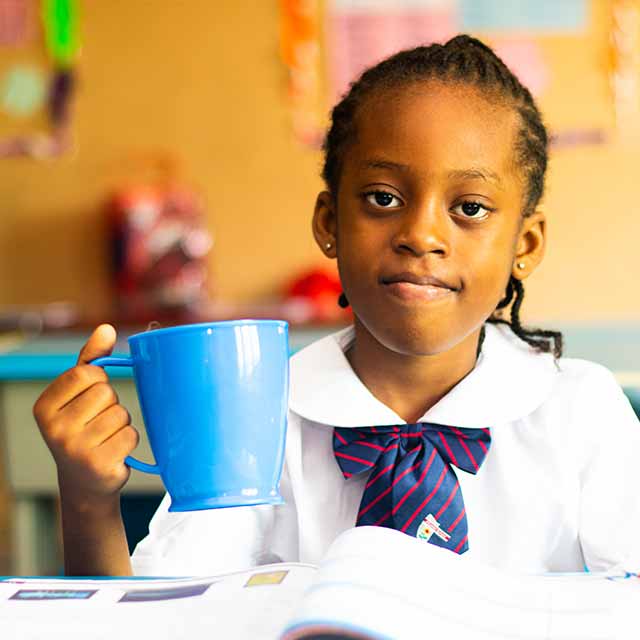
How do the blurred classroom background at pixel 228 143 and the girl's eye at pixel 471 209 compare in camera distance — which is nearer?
the girl's eye at pixel 471 209

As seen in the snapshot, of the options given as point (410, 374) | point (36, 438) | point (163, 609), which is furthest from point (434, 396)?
point (36, 438)

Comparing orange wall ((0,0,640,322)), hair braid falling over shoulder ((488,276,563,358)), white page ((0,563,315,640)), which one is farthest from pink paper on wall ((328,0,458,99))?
white page ((0,563,315,640))

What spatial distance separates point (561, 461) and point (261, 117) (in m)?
1.86

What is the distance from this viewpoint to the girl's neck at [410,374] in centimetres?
83

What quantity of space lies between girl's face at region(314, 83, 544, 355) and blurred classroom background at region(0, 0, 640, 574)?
1.53 m

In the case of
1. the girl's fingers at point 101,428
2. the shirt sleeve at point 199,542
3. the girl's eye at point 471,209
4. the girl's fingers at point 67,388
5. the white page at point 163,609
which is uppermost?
the girl's eye at point 471,209

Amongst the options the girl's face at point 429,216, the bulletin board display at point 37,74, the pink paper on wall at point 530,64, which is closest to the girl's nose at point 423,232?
the girl's face at point 429,216

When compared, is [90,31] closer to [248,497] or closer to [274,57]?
[274,57]

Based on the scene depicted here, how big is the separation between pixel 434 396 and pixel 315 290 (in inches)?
60.7

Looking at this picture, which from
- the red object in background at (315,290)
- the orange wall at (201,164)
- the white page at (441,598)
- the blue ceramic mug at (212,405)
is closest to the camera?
the white page at (441,598)

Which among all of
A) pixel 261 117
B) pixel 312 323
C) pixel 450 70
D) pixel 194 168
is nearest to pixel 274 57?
pixel 261 117

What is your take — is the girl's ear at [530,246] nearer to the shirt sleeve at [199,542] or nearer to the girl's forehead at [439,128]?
the girl's forehead at [439,128]

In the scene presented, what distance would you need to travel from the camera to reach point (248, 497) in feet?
1.90

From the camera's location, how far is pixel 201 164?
2521 mm
